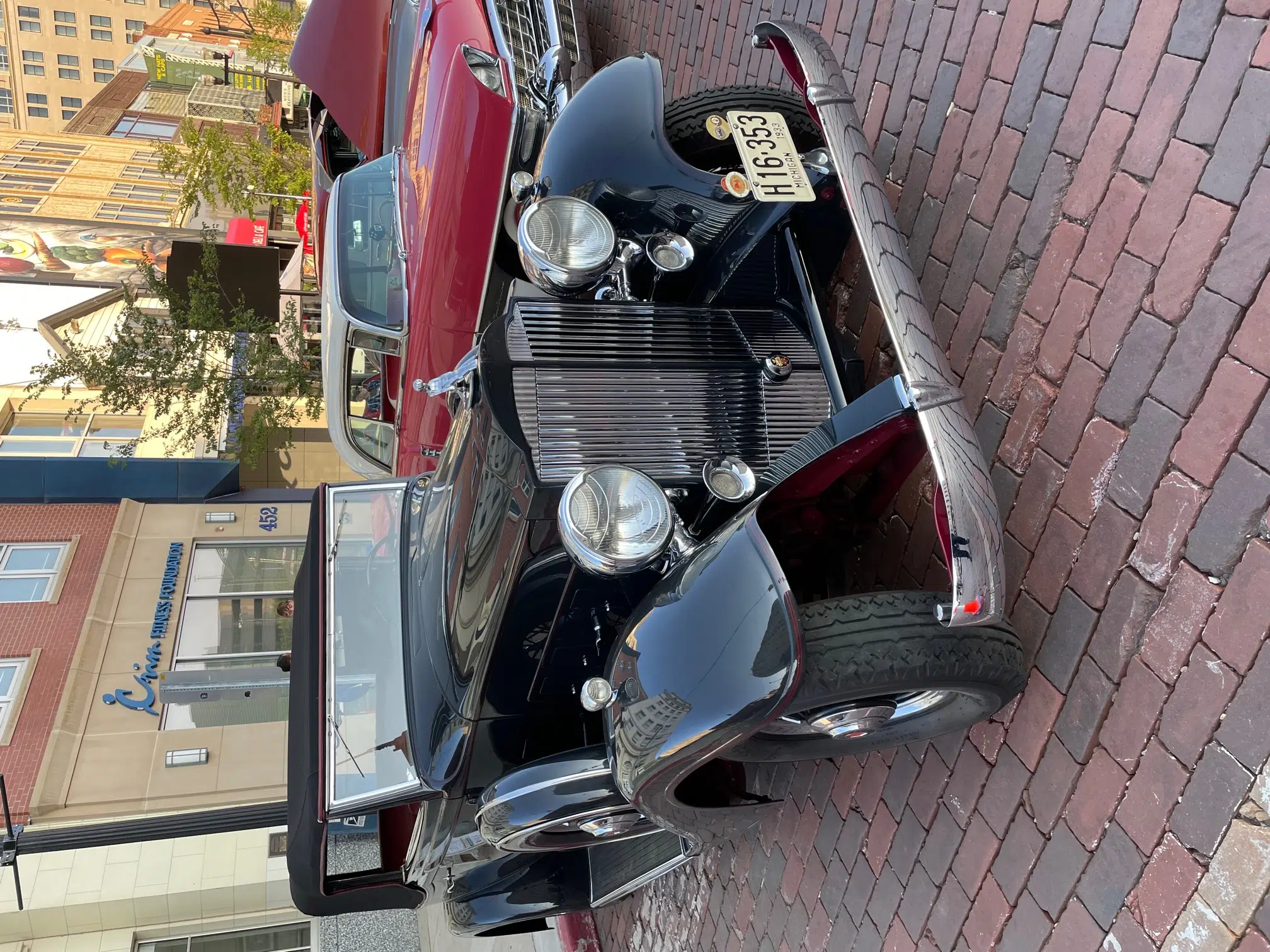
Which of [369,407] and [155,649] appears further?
[155,649]

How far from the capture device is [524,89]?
4.27 metres

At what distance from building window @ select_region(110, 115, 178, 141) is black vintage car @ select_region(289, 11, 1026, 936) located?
3257 centimetres

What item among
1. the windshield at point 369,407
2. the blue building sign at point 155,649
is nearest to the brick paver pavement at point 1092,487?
the windshield at point 369,407

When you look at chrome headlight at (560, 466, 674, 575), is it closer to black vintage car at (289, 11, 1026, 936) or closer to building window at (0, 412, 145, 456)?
black vintage car at (289, 11, 1026, 936)

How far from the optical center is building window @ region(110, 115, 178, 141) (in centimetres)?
2945

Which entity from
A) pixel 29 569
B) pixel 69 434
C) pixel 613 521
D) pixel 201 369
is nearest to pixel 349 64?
pixel 613 521

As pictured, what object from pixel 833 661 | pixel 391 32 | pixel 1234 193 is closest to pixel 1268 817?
pixel 833 661

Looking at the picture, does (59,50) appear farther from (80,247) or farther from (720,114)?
(720,114)

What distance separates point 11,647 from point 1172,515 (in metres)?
10.4

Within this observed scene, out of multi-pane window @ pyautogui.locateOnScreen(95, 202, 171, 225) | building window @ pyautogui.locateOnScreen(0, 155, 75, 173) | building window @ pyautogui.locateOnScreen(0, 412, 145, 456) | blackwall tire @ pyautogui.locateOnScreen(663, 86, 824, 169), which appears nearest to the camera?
blackwall tire @ pyautogui.locateOnScreen(663, 86, 824, 169)

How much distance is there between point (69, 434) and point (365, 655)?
11830mm

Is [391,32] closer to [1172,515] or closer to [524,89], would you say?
[524,89]

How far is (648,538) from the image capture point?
2.12 m

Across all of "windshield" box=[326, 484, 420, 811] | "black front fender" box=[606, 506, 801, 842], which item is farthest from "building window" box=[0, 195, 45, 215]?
"black front fender" box=[606, 506, 801, 842]
